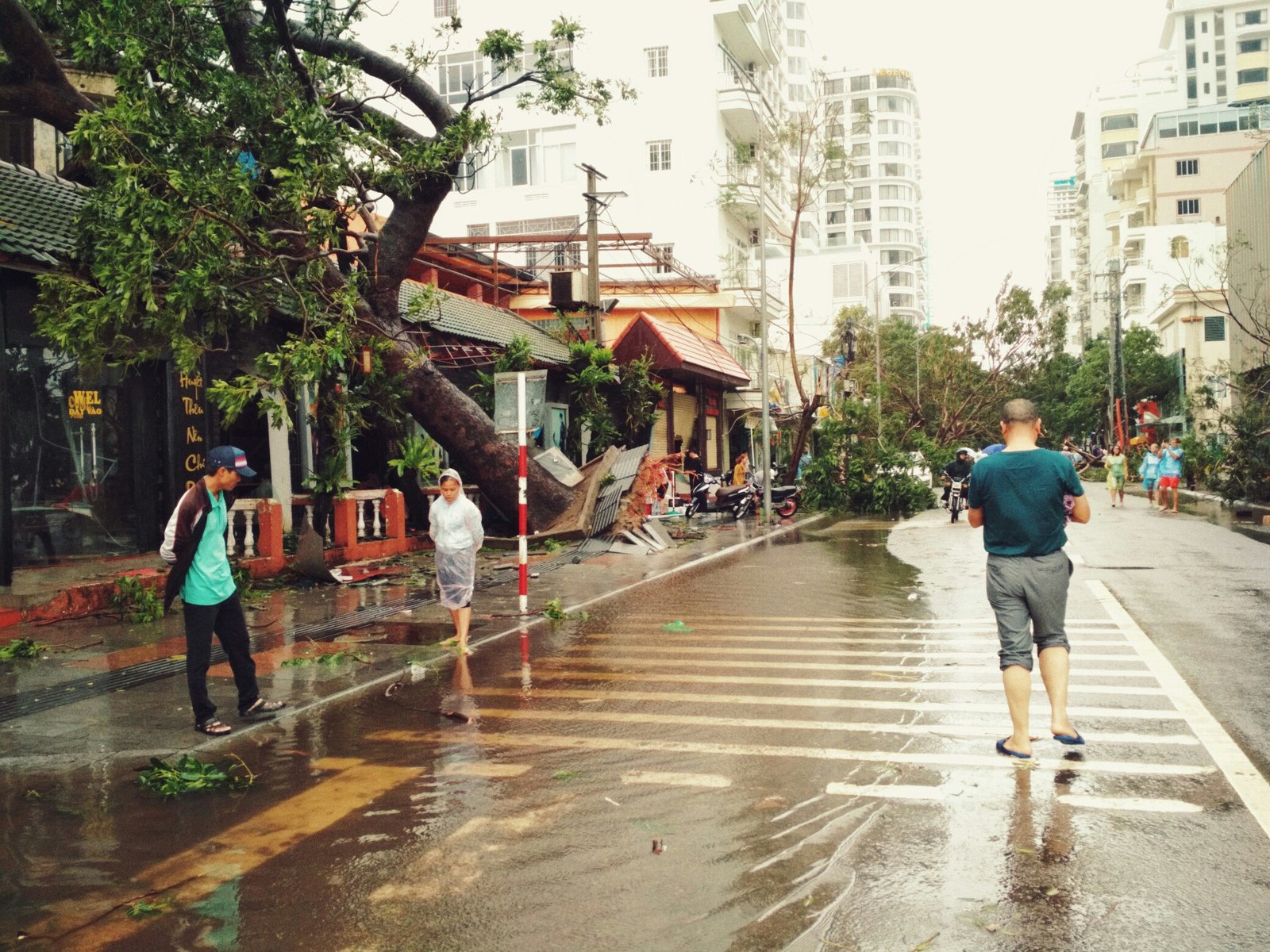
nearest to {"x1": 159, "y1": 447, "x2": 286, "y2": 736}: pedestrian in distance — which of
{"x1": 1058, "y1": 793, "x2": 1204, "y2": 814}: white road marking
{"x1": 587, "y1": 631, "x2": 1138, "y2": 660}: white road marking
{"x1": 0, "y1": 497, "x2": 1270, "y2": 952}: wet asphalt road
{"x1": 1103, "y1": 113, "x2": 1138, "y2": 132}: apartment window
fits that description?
{"x1": 0, "y1": 497, "x2": 1270, "y2": 952}: wet asphalt road

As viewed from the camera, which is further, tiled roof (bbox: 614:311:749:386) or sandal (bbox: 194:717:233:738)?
tiled roof (bbox: 614:311:749:386)

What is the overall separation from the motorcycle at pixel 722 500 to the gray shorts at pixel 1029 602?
21791 millimetres

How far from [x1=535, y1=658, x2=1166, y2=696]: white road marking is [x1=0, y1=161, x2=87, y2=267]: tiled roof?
796cm

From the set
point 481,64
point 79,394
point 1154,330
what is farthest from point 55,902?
point 1154,330

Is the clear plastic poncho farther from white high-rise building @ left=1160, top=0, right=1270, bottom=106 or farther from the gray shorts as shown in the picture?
white high-rise building @ left=1160, top=0, right=1270, bottom=106

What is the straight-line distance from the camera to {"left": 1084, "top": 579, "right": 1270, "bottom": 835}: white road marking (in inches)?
211

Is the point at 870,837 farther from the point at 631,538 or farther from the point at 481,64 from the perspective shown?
the point at 481,64

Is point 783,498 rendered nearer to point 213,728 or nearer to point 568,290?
point 568,290

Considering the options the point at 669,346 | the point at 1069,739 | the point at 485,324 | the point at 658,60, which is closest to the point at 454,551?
the point at 1069,739

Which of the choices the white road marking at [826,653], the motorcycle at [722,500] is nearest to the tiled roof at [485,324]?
the motorcycle at [722,500]

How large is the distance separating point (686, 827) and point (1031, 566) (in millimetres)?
2573

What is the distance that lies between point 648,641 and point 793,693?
2.75 m

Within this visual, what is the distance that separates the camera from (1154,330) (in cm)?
7056

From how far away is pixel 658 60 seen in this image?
46531 millimetres
